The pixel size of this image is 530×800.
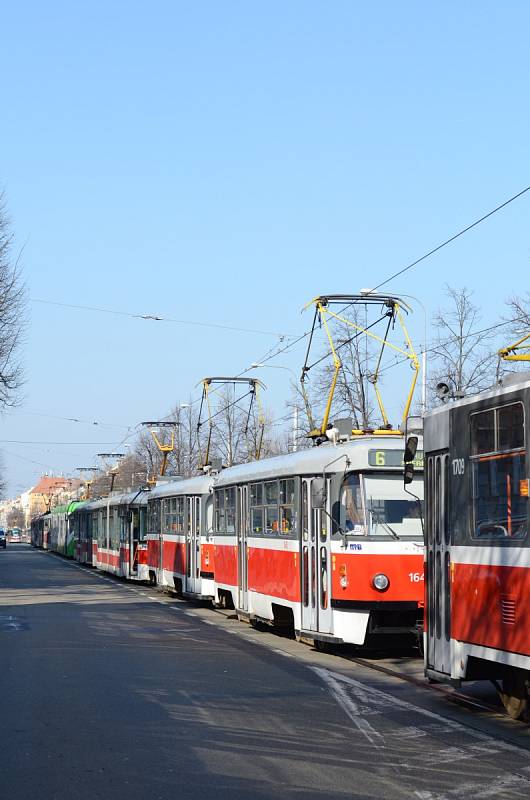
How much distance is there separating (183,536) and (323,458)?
40.0ft

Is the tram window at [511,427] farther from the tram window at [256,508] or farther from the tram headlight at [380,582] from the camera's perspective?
the tram window at [256,508]

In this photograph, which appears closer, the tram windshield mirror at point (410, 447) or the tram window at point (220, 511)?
the tram windshield mirror at point (410, 447)

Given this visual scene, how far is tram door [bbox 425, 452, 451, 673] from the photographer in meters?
11.4

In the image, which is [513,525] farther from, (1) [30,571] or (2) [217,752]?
(1) [30,571]

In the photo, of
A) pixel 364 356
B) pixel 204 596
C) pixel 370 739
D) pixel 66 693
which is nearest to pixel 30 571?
pixel 364 356

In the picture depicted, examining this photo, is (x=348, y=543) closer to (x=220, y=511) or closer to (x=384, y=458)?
(x=384, y=458)

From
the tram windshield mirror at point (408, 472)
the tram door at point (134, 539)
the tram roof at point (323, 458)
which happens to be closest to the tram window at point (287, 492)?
the tram roof at point (323, 458)

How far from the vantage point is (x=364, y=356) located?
45.6 metres

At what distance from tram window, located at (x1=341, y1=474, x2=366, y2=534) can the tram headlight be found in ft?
2.10

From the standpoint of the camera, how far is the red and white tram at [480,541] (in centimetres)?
962

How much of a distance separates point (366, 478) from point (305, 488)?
6.18 ft

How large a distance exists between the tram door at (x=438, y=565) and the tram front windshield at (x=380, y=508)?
12.6 ft

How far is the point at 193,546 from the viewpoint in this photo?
27.5 meters

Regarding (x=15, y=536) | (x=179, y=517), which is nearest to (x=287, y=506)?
(x=179, y=517)
